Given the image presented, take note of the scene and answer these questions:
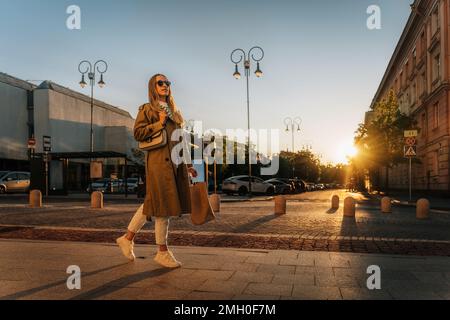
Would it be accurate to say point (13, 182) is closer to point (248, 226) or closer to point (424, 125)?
point (248, 226)

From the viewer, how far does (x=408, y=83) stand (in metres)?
41.5

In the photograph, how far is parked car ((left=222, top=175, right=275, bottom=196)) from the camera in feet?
109

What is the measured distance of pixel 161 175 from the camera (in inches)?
194

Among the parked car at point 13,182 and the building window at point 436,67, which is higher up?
the building window at point 436,67

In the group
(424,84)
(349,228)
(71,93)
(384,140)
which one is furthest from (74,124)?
(349,228)

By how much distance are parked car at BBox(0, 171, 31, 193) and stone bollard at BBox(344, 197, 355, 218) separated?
25.8 metres

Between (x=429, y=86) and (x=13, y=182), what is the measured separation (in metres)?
28.7

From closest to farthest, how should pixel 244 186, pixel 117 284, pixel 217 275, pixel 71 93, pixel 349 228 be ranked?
1. pixel 117 284
2. pixel 217 275
3. pixel 349 228
4. pixel 244 186
5. pixel 71 93

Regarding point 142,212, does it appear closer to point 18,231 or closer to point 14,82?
point 18,231

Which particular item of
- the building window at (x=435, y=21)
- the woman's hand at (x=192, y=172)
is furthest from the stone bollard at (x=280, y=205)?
the building window at (x=435, y=21)

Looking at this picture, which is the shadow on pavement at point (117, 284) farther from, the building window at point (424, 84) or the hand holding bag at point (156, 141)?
the building window at point (424, 84)

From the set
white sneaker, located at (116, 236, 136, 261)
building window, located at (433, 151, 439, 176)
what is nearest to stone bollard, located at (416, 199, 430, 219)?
white sneaker, located at (116, 236, 136, 261)

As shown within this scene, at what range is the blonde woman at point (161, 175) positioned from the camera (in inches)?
193

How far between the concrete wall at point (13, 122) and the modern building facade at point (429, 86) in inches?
1441
